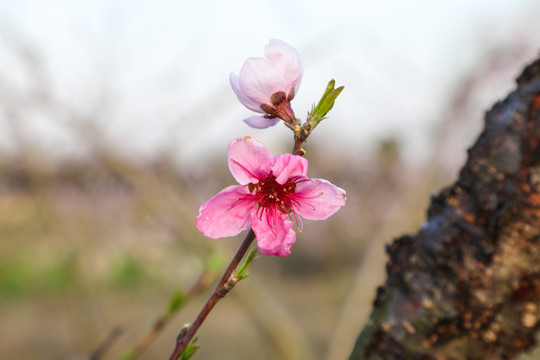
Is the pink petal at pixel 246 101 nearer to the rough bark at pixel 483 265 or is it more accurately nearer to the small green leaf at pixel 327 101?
the small green leaf at pixel 327 101

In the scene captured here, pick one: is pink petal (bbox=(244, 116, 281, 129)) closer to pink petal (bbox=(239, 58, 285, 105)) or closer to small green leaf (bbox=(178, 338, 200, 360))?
pink petal (bbox=(239, 58, 285, 105))

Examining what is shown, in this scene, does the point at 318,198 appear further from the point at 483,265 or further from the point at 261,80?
the point at 483,265

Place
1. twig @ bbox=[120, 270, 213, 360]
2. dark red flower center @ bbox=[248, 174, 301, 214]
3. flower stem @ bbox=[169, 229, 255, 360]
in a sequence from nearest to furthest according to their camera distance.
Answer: flower stem @ bbox=[169, 229, 255, 360] < dark red flower center @ bbox=[248, 174, 301, 214] < twig @ bbox=[120, 270, 213, 360]

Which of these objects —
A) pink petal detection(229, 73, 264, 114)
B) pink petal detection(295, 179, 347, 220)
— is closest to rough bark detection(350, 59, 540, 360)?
pink petal detection(295, 179, 347, 220)

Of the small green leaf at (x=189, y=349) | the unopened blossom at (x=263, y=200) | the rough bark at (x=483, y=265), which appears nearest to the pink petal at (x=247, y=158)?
the unopened blossom at (x=263, y=200)

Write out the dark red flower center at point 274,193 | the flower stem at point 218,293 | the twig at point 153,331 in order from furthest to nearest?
the twig at point 153,331, the dark red flower center at point 274,193, the flower stem at point 218,293

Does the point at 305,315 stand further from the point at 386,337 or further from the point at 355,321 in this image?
the point at 386,337

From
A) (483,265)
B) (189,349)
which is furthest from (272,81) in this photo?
(483,265)
